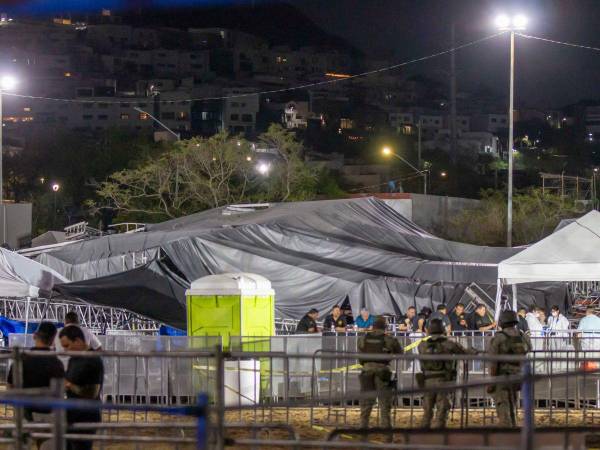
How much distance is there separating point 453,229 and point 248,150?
671 inches

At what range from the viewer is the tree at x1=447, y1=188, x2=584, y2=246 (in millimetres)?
50500

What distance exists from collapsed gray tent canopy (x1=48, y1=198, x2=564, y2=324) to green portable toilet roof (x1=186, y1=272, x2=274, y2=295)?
9.35m

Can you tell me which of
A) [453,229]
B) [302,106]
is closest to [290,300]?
[453,229]

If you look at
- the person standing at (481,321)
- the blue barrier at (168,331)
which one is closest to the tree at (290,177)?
the blue barrier at (168,331)

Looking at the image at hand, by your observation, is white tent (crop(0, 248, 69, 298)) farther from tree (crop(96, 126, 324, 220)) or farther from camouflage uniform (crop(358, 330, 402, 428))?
tree (crop(96, 126, 324, 220))

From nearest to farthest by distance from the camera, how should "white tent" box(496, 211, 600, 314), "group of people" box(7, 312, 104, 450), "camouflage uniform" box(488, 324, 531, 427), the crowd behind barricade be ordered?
"group of people" box(7, 312, 104, 450) < "camouflage uniform" box(488, 324, 531, 427) < "white tent" box(496, 211, 600, 314) < the crowd behind barricade

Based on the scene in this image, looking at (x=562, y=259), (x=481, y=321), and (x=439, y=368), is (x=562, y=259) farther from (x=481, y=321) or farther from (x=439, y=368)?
(x=439, y=368)

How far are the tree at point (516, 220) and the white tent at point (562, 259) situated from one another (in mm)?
26839

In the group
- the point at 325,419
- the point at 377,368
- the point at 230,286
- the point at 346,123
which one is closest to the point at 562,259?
the point at 230,286

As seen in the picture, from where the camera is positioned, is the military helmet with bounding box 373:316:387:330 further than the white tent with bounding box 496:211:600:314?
No

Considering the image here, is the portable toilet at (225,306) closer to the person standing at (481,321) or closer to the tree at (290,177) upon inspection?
the person standing at (481,321)

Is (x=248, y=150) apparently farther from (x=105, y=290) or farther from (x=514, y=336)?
(x=514, y=336)

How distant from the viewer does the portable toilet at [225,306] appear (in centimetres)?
1994

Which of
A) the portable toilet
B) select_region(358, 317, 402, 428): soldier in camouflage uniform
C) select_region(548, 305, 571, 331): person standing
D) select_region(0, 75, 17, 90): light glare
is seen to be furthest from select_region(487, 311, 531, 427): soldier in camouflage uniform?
select_region(0, 75, 17, 90): light glare
